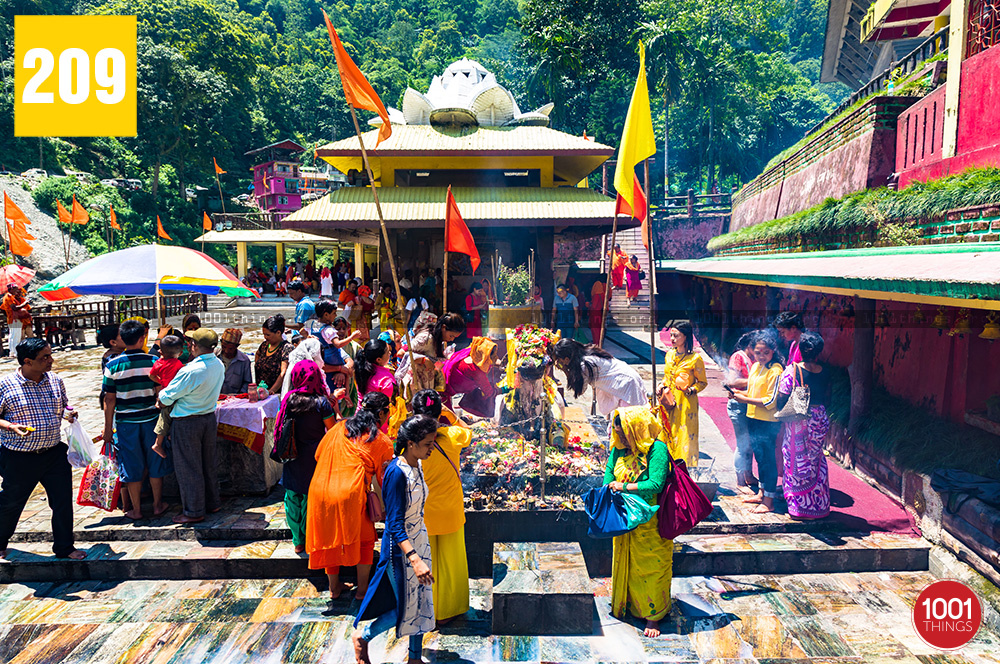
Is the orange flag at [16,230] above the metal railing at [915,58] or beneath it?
beneath

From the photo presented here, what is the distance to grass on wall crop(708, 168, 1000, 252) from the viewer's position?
601cm

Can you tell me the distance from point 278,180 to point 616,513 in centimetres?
4374

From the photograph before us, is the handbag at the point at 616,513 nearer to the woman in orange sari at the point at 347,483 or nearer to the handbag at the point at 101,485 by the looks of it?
the woman in orange sari at the point at 347,483

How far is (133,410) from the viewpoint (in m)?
5.33

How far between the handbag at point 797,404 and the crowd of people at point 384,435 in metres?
0.04

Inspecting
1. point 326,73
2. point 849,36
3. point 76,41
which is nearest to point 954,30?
point 76,41

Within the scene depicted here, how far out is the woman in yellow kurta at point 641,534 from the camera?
12.9 feet

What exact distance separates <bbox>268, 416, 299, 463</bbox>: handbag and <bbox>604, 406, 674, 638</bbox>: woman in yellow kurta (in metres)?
2.35

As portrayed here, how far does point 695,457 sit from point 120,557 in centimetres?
518

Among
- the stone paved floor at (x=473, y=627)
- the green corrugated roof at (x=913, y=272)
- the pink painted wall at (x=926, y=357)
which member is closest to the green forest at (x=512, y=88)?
the pink painted wall at (x=926, y=357)

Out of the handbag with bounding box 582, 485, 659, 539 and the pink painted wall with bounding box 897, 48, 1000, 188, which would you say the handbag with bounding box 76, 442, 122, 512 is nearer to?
the handbag with bounding box 582, 485, 659, 539

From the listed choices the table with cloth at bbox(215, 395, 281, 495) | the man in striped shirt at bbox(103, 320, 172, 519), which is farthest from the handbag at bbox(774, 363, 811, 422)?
the man in striped shirt at bbox(103, 320, 172, 519)

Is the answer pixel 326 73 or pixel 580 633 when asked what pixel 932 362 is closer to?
pixel 580 633

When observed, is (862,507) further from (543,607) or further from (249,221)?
(249,221)
